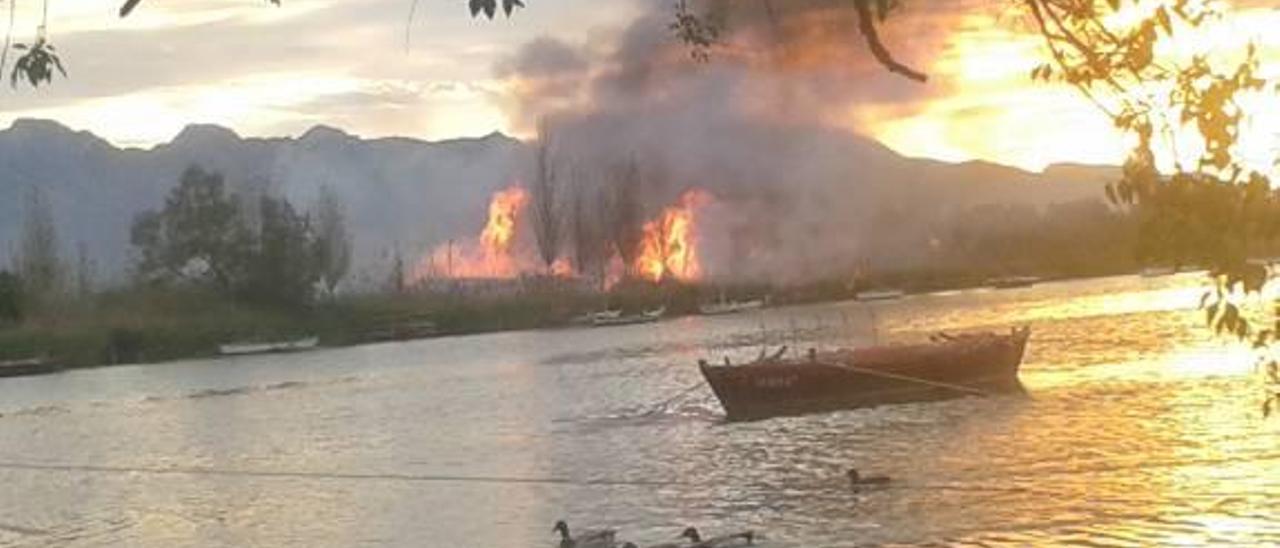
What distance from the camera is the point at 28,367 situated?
139250mm

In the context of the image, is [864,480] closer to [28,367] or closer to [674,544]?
[674,544]

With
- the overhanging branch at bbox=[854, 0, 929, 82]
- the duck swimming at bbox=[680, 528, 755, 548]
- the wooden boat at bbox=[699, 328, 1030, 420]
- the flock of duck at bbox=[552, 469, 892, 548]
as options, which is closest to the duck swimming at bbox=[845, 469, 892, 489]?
the flock of duck at bbox=[552, 469, 892, 548]

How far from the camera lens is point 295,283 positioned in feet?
490

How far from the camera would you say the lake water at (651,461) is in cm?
3388

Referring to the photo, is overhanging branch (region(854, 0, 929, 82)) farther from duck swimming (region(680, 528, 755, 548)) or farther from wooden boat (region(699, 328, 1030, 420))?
wooden boat (region(699, 328, 1030, 420))

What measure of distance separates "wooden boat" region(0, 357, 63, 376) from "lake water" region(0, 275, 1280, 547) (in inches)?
1661

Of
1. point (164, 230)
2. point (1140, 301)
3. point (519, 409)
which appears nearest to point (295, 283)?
point (164, 230)

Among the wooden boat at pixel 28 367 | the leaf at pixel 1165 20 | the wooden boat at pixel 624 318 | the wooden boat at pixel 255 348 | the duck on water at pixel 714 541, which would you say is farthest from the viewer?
the wooden boat at pixel 624 318

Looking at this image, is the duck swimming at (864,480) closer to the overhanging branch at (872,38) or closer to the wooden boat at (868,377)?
the wooden boat at (868,377)

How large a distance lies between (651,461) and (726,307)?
144430 mm

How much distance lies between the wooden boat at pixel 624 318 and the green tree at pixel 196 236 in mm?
→ 42293

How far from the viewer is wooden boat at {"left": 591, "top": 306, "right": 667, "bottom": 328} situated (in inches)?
6969

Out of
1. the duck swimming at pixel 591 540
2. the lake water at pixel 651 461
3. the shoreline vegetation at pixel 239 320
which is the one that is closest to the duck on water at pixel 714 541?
the duck swimming at pixel 591 540

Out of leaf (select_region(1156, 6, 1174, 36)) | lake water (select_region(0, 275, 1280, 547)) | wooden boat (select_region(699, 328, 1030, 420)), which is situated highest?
leaf (select_region(1156, 6, 1174, 36))
